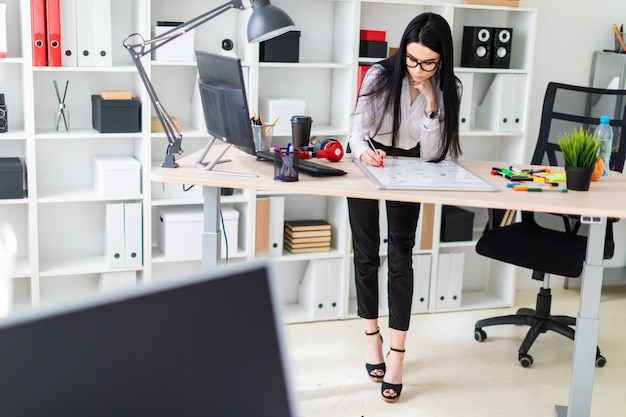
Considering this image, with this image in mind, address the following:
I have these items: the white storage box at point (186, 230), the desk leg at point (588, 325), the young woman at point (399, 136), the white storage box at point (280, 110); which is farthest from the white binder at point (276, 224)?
the desk leg at point (588, 325)

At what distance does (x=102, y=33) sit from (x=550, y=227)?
7.40 feet

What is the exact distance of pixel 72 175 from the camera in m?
3.80

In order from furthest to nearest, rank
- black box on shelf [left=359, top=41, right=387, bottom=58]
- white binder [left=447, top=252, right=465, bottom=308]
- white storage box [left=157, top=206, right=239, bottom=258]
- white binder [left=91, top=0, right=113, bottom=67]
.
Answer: white binder [left=447, top=252, right=465, bottom=308], black box on shelf [left=359, top=41, right=387, bottom=58], white storage box [left=157, top=206, right=239, bottom=258], white binder [left=91, top=0, right=113, bottom=67]

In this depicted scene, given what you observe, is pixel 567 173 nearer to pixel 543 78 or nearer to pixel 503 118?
pixel 503 118

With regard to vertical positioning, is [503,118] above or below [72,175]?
above

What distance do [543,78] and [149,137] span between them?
7.31 feet

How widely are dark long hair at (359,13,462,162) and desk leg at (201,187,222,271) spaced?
0.70 metres

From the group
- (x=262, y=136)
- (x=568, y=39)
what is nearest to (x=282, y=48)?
(x=262, y=136)

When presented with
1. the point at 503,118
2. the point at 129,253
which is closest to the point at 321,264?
the point at 129,253

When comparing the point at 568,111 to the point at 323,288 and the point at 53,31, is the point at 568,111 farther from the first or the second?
the point at 53,31

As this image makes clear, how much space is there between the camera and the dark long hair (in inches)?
110

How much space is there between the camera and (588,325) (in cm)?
268

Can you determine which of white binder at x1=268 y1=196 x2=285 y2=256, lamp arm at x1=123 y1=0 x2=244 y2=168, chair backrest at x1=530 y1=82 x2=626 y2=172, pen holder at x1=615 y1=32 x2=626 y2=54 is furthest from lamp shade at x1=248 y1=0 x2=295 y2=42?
pen holder at x1=615 y1=32 x2=626 y2=54

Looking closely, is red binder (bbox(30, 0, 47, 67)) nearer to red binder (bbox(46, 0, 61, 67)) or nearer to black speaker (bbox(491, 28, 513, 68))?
red binder (bbox(46, 0, 61, 67))
